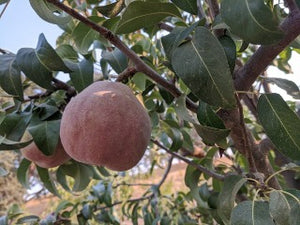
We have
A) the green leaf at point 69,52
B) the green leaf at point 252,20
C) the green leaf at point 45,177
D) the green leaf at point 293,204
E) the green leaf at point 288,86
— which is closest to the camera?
the green leaf at point 252,20

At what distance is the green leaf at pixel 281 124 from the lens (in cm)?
57

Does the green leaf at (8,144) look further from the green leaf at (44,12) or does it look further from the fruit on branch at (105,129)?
the green leaf at (44,12)

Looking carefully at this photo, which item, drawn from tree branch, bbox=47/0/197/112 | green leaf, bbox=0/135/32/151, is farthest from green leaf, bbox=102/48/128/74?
green leaf, bbox=0/135/32/151

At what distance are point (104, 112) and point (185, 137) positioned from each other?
2.14 ft

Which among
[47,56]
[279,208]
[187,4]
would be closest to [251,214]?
[279,208]

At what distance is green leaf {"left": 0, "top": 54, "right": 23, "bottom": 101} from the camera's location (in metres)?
0.71

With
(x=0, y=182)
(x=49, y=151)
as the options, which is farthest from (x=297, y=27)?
(x=0, y=182)

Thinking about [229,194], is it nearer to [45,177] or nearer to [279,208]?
[279,208]

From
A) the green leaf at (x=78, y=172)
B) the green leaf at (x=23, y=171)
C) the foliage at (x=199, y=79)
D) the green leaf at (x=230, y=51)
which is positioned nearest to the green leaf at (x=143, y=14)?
the foliage at (x=199, y=79)

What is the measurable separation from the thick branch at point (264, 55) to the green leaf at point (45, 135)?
0.39 m

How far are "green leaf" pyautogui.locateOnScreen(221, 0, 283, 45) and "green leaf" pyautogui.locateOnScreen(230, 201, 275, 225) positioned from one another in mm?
293

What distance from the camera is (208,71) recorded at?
48 cm

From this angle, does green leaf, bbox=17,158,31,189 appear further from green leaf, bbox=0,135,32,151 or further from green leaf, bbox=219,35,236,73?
green leaf, bbox=219,35,236,73

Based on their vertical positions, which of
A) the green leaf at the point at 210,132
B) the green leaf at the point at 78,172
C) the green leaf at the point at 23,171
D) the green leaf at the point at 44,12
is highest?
the green leaf at the point at 44,12
